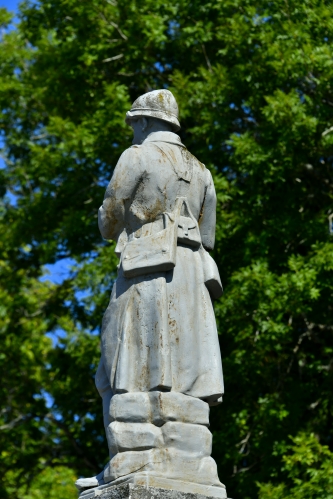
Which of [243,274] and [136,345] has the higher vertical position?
[243,274]

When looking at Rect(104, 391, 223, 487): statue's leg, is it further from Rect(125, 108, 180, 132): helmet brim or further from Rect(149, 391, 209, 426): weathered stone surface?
Rect(125, 108, 180, 132): helmet brim

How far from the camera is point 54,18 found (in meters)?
22.0

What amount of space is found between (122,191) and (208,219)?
758 mm

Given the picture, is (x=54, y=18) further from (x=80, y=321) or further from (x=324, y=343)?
(x=324, y=343)

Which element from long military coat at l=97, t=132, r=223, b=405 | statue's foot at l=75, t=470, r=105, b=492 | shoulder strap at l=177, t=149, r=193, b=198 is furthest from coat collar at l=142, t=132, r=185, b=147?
statue's foot at l=75, t=470, r=105, b=492

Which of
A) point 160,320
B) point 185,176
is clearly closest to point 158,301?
point 160,320

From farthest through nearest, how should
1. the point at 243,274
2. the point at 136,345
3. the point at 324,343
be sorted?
the point at 324,343 → the point at 243,274 → the point at 136,345

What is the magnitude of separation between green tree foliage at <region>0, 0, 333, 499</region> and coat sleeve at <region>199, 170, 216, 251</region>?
7176 mm

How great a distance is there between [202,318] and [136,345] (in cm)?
55

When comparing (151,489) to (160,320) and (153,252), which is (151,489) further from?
(153,252)

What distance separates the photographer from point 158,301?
7965 millimetres

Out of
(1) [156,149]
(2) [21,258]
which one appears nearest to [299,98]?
(2) [21,258]

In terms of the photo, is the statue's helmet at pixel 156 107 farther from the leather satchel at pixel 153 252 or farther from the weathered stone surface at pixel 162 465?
the weathered stone surface at pixel 162 465

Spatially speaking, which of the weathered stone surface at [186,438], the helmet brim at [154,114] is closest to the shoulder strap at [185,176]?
the helmet brim at [154,114]
